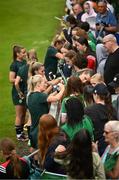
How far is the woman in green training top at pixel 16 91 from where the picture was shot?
39.2 feet

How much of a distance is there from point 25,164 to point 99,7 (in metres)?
7.26

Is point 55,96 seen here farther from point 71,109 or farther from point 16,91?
point 16,91

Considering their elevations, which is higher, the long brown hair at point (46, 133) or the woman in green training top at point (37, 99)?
the woman in green training top at point (37, 99)

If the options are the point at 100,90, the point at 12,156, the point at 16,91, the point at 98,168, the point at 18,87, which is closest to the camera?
the point at 98,168

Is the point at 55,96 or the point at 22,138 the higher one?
the point at 55,96

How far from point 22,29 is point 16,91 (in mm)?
10700

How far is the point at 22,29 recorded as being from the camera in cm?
2242

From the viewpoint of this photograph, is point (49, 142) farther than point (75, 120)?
No

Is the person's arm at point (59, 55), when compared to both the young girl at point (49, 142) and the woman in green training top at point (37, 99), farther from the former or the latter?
the young girl at point (49, 142)

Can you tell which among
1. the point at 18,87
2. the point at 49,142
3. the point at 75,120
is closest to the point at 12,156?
the point at 49,142

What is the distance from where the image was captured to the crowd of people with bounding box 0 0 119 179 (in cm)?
700

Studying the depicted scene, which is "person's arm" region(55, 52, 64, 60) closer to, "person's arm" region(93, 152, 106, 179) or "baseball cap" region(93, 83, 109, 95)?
"baseball cap" region(93, 83, 109, 95)

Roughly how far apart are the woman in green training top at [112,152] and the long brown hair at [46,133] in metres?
0.75

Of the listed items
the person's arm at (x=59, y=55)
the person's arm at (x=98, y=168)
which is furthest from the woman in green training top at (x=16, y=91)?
the person's arm at (x=98, y=168)
